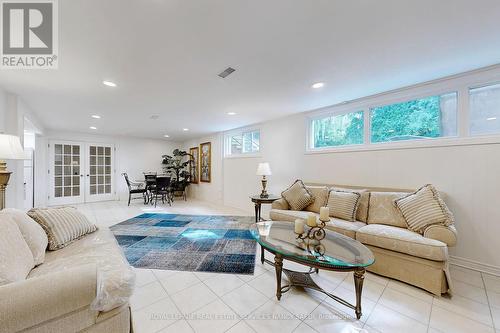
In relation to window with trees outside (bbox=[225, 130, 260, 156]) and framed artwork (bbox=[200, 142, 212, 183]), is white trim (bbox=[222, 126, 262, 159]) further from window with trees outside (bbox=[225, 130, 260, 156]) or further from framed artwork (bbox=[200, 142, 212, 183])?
framed artwork (bbox=[200, 142, 212, 183])

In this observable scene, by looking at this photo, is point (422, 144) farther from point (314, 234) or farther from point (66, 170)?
point (66, 170)

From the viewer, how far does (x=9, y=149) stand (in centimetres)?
193

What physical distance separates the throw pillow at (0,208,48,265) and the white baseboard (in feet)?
13.8

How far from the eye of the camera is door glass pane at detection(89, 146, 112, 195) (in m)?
6.59

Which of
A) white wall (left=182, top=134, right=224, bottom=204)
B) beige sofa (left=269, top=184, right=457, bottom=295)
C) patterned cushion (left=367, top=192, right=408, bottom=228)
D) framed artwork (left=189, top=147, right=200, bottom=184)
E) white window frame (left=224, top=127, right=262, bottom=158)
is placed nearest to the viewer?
beige sofa (left=269, top=184, right=457, bottom=295)

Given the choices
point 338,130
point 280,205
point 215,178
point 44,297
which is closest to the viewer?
point 44,297

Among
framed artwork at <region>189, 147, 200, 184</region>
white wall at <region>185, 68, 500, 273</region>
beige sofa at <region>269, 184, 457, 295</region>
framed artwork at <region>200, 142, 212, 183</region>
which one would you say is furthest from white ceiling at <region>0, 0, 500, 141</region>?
framed artwork at <region>189, 147, 200, 184</region>

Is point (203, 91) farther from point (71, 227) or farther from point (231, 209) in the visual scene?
point (231, 209)

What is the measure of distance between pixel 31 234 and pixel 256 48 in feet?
7.80

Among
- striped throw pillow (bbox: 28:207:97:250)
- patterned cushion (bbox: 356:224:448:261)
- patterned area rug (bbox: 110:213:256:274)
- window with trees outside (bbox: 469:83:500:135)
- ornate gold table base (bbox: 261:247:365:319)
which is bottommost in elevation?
patterned area rug (bbox: 110:213:256:274)

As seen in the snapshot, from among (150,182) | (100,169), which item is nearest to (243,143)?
(150,182)

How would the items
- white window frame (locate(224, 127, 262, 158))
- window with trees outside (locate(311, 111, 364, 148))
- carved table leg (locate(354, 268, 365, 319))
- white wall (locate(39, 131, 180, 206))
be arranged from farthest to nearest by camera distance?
white wall (locate(39, 131, 180, 206)) → white window frame (locate(224, 127, 262, 158)) → window with trees outside (locate(311, 111, 364, 148)) → carved table leg (locate(354, 268, 365, 319))

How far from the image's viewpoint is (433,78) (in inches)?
99.1

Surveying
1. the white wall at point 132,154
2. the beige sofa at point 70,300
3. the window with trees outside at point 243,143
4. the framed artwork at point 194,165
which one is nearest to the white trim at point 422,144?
the window with trees outside at point 243,143
